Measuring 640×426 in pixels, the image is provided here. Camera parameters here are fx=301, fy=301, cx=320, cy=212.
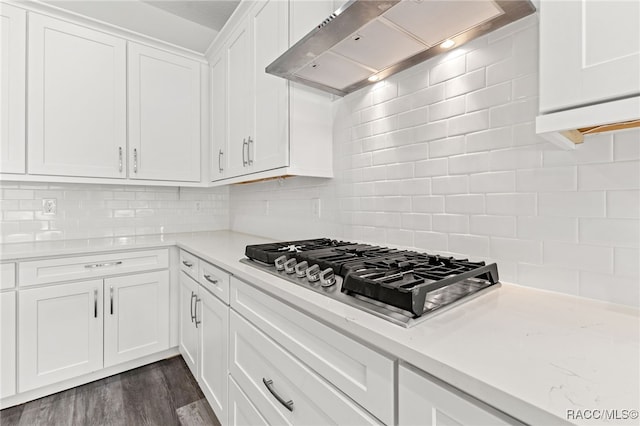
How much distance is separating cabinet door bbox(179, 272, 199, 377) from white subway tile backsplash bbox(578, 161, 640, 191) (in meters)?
1.93

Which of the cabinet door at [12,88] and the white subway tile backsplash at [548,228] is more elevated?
the cabinet door at [12,88]

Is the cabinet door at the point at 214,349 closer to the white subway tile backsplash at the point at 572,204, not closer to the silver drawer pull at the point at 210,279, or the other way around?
the silver drawer pull at the point at 210,279

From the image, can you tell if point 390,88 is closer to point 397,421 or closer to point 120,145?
point 397,421

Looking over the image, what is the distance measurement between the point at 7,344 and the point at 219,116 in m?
1.98

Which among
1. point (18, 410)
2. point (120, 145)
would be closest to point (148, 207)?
point (120, 145)

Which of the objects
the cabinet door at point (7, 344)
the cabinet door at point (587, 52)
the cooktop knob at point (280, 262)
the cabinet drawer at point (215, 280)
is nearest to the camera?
the cabinet door at point (587, 52)

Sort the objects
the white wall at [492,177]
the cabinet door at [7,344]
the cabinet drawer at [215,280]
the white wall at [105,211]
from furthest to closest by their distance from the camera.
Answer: the white wall at [105,211] < the cabinet door at [7,344] < the cabinet drawer at [215,280] < the white wall at [492,177]

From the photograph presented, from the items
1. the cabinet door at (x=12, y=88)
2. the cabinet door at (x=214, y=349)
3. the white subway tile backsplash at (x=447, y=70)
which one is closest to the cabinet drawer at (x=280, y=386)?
the cabinet door at (x=214, y=349)

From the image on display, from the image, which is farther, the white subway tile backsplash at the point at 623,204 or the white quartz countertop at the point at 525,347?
the white subway tile backsplash at the point at 623,204

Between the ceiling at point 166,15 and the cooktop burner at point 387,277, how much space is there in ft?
7.92

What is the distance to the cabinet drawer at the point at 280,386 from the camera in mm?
788

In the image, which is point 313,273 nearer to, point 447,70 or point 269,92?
point 447,70

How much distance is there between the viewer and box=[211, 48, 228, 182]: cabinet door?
7.78 feet

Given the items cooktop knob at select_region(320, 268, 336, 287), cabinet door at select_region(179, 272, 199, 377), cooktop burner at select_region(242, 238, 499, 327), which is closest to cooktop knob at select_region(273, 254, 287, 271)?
cooktop burner at select_region(242, 238, 499, 327)
